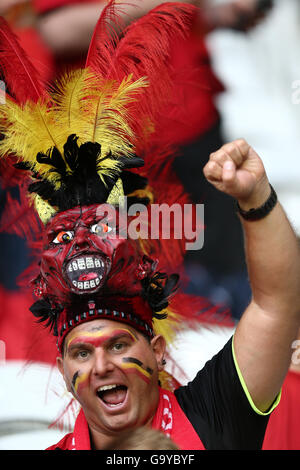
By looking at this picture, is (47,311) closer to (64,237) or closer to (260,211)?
(64,237)

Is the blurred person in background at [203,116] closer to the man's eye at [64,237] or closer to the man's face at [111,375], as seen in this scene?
the man's eye at [64,237]

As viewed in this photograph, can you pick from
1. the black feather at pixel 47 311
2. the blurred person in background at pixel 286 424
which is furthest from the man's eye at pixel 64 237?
the blurred person in background at pixel 286 424

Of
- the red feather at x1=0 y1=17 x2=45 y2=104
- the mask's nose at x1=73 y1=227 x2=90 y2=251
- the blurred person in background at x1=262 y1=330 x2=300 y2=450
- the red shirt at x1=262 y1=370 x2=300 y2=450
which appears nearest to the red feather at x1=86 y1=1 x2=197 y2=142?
the red feather at x1=0 y1=17 x2=45 y2=104

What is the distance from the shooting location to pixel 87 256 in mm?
1825

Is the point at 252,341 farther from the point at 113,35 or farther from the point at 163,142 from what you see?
the point at 113,35

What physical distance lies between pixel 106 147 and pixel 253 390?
796 millimetres

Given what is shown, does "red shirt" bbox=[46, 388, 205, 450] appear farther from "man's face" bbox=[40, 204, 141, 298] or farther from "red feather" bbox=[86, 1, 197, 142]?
"red feather" bbox=[86, 1, 197, 142]

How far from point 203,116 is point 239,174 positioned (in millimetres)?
1267

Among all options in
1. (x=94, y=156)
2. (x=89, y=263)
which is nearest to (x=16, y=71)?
(x=94, y=156)

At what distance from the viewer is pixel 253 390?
1771mm

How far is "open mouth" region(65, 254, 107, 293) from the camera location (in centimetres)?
181

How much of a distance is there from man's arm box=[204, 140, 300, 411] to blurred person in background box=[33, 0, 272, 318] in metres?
0.79

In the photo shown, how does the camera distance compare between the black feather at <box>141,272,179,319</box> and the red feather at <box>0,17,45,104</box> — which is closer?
the black feather at <box>141,272,179,319</box>

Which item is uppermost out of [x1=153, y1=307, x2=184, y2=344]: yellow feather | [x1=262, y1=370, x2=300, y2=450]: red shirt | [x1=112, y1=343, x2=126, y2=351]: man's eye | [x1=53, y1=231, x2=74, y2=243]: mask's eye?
[x1=53, y1=231, x2=74, y2=243]: mask's eye
